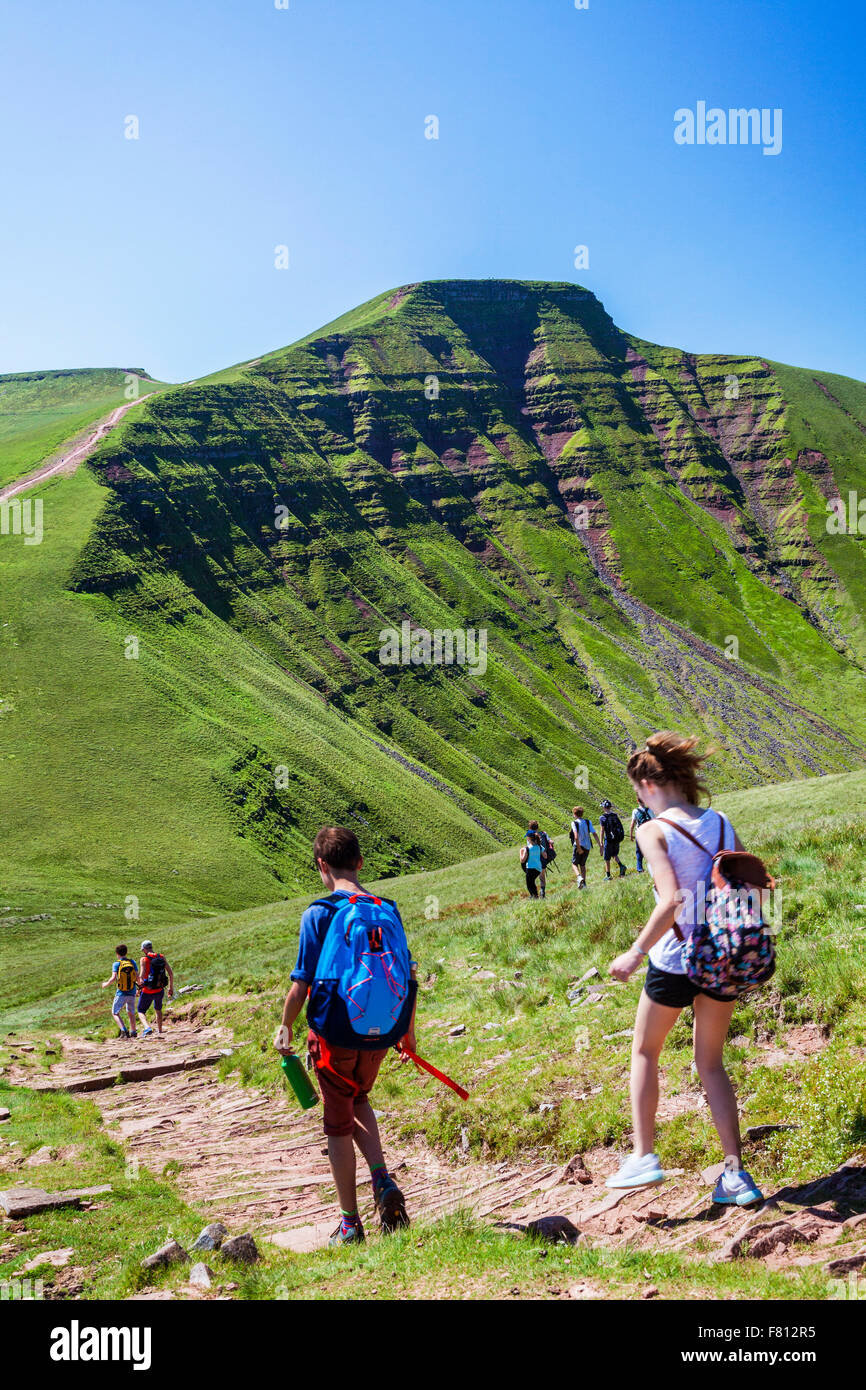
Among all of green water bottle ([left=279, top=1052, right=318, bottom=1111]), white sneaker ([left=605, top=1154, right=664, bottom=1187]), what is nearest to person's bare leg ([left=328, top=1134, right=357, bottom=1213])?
green water bottle ([left=279, top=1052, right=318, bottom=1111])

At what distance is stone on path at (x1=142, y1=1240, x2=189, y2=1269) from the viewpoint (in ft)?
20.4

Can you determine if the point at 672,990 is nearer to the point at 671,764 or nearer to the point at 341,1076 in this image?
the point at 671,764

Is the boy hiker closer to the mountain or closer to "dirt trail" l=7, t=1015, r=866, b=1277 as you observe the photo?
"dirt trail" l=7, t=1015, r=866, b=1277

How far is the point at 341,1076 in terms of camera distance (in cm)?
619

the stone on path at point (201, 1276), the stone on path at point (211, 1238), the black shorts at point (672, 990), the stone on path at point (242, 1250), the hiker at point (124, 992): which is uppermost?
the black shorts at point (672, 990)

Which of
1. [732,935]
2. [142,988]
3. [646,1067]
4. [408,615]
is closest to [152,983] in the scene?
[142,988]

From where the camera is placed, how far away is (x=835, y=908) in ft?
32.5

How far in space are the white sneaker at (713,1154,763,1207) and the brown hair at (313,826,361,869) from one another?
3.13 meters

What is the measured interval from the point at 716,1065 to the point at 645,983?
0.70 meters

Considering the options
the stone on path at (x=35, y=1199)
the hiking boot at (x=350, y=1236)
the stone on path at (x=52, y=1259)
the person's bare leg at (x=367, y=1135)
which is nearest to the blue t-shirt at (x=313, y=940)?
the person's bare leg at (x=367, y=1135)

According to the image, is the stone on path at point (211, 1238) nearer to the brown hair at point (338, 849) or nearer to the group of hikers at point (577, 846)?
the brown hair at point (338, 849)

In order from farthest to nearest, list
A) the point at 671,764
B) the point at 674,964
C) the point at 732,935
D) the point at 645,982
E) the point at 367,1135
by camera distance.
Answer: the point at 367,1135 → the point at 645,982 → the point at 671,764 → the point at 674,964 → the point at 732,935

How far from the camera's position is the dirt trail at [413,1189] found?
5.18 metres

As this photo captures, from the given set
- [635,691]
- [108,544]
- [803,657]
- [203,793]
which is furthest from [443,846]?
[803,657]
